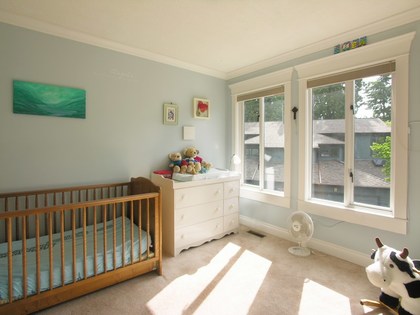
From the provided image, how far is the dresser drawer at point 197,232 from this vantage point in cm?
267

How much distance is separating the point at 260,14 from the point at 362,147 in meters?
1.71

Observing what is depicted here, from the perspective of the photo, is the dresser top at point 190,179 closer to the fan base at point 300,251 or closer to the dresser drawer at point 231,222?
the dresser drawer at point 231,222

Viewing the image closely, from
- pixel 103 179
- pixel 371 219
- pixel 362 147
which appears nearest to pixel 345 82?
pixel 362 147

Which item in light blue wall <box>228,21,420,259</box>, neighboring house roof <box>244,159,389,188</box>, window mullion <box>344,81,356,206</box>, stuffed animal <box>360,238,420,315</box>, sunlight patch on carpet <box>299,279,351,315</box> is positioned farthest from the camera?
window mullion <box>344,81,356,206</box>

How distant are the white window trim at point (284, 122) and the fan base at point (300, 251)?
522 millimetres

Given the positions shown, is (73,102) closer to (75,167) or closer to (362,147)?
(75,167)

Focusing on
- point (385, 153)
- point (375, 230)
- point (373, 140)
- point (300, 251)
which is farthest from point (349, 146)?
point (300, 251)

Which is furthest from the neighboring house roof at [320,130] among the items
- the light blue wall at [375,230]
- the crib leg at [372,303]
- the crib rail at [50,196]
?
the crib rail at [50,196]

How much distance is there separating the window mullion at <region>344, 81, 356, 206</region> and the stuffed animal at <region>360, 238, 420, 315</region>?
856 millimetres

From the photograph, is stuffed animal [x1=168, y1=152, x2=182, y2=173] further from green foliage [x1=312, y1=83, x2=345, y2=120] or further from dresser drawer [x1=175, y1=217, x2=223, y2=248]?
green foliage [x1=312, y1=83, x2=345, y2=120]

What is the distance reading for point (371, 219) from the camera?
2340 mm

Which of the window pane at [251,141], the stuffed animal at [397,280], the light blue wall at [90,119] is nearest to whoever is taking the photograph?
the stuffed animal at [397,280]

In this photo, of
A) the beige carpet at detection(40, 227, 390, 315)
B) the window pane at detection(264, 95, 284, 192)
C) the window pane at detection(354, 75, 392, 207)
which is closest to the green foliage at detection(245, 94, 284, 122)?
the window pane at detection(264, 95, 284, 192)

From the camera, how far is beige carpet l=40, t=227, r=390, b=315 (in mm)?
1778
